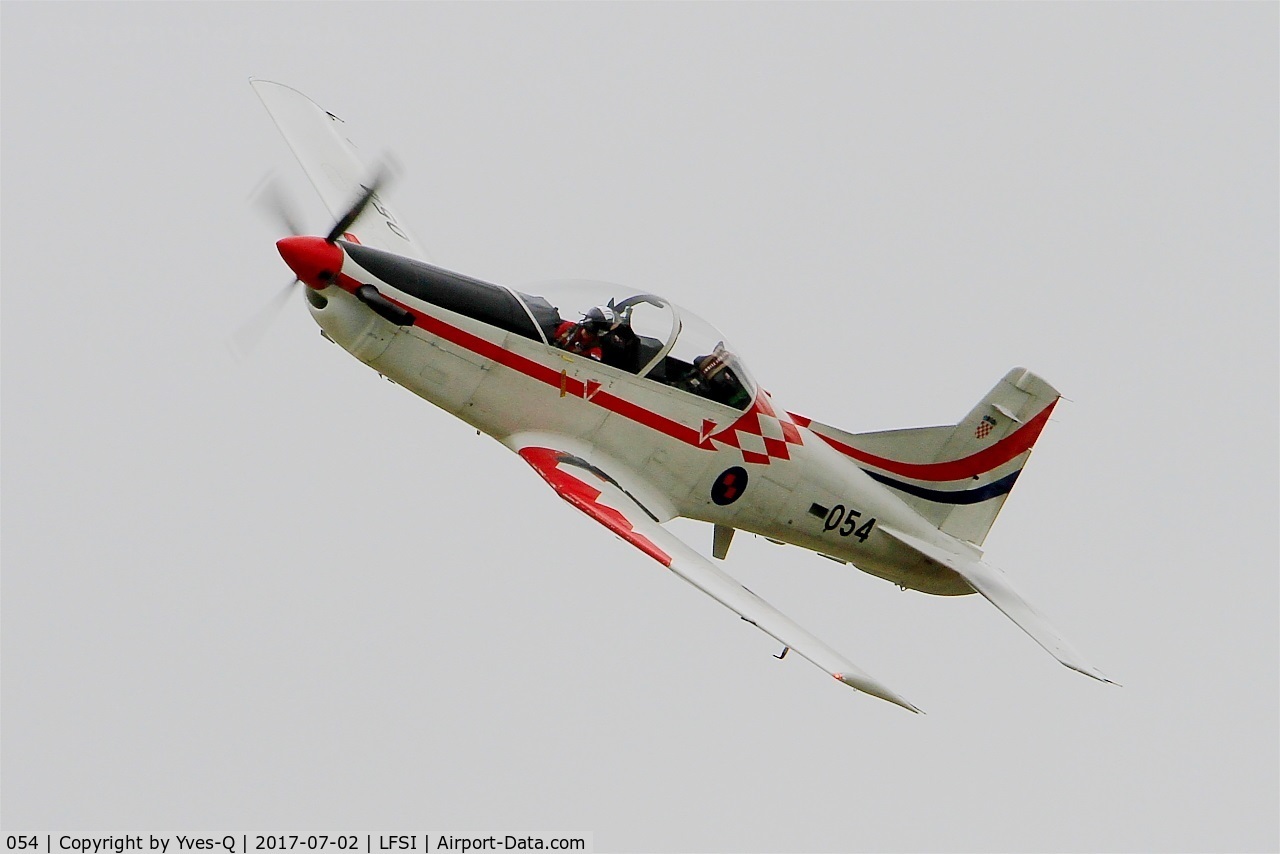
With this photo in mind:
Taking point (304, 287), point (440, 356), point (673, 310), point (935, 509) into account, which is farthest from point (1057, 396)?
point (304, 287)

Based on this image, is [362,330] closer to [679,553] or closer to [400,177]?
[400,177]

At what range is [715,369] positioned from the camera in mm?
16125

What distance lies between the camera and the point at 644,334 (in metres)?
15.9

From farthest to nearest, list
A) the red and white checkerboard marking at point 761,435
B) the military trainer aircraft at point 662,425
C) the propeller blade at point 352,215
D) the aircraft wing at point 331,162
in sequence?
the aircraft wing at point 331,162, the red and white checkerboard marking at point 761,435, the military trainer aircraft at point 662,425, the propeller blade at point 352,215

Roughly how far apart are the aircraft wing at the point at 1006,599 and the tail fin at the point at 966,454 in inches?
13.3

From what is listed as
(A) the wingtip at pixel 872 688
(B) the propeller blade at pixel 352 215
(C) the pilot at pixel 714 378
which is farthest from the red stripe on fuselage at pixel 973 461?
(B) the propeller blade at pixel 352 215

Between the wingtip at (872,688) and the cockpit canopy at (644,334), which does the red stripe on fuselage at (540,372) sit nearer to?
the cockpit canopy at (644,334)

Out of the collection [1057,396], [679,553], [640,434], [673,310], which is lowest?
[679,553]

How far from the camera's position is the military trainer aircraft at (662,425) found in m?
15.0

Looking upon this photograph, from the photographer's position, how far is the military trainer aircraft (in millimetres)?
14984

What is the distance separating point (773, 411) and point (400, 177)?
163 inches

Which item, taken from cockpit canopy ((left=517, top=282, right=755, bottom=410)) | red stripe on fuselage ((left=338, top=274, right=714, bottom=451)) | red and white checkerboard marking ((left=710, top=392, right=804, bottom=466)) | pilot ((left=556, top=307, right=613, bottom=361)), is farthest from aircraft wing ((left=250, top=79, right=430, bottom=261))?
red and white checkerboard marking ((left=710, top=392, right=804, bottom=466))

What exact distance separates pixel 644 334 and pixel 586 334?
0.53 metres

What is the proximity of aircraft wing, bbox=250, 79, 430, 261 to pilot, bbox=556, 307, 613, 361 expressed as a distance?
253cm
